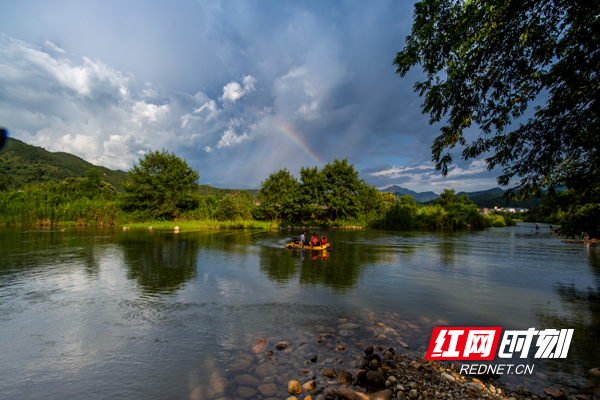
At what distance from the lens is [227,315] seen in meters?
7.05

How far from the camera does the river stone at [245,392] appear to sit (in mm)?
3997

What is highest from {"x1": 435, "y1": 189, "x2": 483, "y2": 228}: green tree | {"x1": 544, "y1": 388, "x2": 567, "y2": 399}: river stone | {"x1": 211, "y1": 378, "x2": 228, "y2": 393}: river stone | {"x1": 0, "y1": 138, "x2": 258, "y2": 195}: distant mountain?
{"x1": 0, "y1": 138, "x2": 258, "y2": 195}: distant mountain

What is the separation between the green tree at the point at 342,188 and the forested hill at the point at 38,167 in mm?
86952

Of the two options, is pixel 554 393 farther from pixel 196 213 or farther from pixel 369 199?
pixel 369 199

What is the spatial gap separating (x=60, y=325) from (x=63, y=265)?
793 centimetres

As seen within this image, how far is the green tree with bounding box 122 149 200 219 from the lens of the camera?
4106 centimetres

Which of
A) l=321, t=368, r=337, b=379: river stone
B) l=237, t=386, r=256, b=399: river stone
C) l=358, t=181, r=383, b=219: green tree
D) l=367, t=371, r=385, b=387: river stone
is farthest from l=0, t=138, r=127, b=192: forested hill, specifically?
l=367, t=371, r=385, b=387: river stone

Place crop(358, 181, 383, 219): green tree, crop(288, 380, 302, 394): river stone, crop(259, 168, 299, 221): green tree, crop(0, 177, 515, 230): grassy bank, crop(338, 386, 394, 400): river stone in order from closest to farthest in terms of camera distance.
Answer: crop(338, 386, 394, 400): river stone → crop(288, 380, 302, 394): river stone → crop(0, 177, 515, 230): grassy bank → crop(259, 168, 299, 221): green tree → crop(358, 181, 383, 219): green tree

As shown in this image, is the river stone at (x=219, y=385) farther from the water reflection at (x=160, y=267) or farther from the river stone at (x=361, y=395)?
the water reflection at (x=160, y=267)

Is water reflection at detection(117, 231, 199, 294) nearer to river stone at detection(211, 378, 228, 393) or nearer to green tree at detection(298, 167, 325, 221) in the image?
river stone at detection(211, 378, 228, 393)

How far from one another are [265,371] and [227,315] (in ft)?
9.09

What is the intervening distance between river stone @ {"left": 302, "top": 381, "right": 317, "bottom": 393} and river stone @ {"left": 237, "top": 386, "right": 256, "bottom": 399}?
0.74 m

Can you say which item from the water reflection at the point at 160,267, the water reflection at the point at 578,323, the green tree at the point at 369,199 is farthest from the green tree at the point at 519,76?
the green tree at the point at 369,199

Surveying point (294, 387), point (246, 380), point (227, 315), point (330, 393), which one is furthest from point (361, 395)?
point (227, 315)
